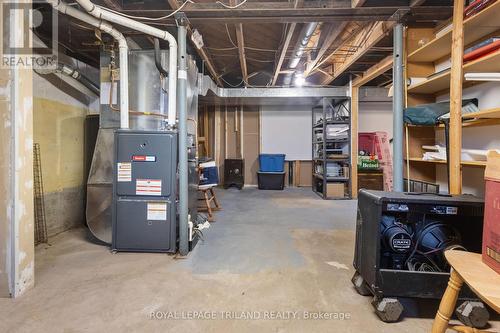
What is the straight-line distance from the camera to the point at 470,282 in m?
0.92

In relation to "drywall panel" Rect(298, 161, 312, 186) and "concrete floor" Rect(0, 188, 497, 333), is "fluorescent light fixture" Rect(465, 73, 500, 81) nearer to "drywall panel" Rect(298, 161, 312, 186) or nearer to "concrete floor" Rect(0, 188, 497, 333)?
"concrete floor" Rect(0, 188, 497, 333)

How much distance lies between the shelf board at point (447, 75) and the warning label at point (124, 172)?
2775 millimetres

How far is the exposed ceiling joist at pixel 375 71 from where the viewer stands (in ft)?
12.8

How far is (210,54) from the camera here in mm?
3984

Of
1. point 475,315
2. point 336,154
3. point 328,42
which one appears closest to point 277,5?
point 328,42

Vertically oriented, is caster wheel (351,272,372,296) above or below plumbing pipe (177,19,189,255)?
below

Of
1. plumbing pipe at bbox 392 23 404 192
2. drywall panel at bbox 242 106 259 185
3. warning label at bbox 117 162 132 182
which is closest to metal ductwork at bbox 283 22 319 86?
plumbing pipe at bbox 392 23 404 192

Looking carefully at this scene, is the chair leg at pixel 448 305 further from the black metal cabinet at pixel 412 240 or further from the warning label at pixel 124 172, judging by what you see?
the warning label at pixel 124 172

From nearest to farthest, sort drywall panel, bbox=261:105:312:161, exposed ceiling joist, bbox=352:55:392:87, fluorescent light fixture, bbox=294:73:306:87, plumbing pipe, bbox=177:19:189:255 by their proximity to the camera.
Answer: plumbing pipe, bbox=177:19:189:255 → exposed ceiling joist, bbox=352:55:392:87 → fluorescent light fixture, bbox=294:73:306:87 → drywall panel, bbox=261:105:312:161

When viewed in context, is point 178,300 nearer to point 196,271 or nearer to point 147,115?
point 196,271

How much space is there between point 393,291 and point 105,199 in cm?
265

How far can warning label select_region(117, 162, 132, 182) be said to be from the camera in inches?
95.5

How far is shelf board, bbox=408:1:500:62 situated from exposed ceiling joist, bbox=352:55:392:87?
1.59 meters

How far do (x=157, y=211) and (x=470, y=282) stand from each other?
88.7 inches
